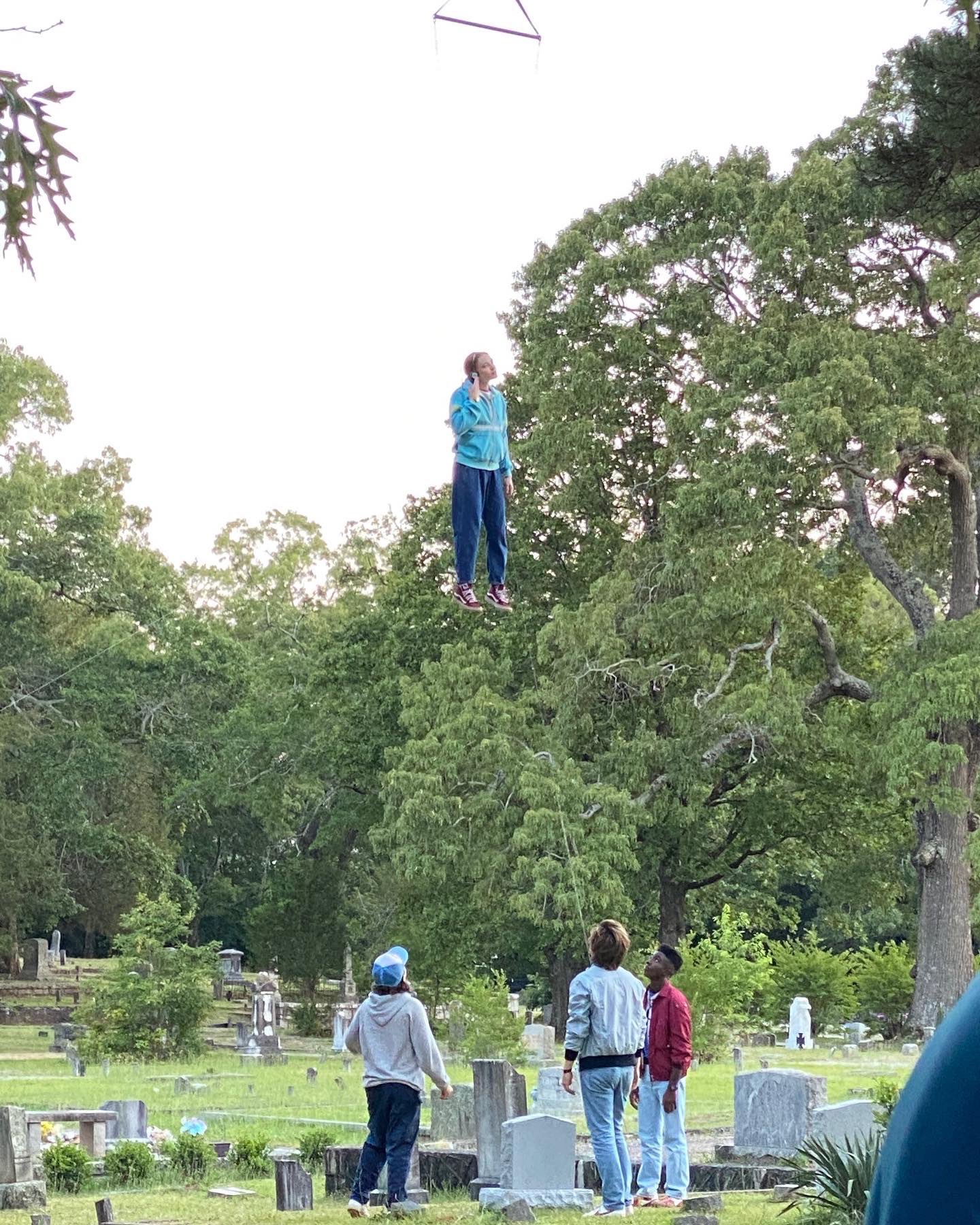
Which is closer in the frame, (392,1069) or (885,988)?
(392,1069)

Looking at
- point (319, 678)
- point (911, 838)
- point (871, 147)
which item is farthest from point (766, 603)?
point (871, 147)

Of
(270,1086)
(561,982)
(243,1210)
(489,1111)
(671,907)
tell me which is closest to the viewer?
(243,1210)

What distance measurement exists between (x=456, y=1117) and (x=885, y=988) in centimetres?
2234

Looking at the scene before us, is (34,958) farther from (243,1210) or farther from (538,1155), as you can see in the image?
(538,1155)

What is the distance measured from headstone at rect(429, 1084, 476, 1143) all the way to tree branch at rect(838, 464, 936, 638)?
17.2 meters

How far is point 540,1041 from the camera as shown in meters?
31.6

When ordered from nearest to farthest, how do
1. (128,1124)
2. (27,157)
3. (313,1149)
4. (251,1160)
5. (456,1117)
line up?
1. (27,157)
2. (313,1149)
3. (251,1160)
4. (456,1117)
5. (128,1124)

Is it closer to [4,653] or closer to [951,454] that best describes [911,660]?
[951,454]

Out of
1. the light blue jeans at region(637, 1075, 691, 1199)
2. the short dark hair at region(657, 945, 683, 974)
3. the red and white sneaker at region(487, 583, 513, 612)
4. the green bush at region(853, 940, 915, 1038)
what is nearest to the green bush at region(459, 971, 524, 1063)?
the green bush at region(853, 940, 915, 1038)

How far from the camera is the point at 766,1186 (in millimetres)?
13742

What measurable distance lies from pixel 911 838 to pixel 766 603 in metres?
10.1

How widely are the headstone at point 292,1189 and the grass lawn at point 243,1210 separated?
110 millimetres

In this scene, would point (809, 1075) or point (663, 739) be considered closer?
point (809, 1075)

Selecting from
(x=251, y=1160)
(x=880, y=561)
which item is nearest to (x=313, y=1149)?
(x=251, y=1160)
